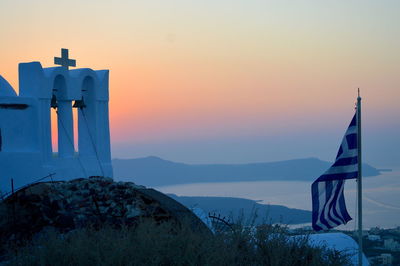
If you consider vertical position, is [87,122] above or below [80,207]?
above

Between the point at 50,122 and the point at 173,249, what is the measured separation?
7640 millimetres

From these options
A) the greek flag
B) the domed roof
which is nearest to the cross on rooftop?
Result: the domed roof

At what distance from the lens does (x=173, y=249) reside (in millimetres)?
7500

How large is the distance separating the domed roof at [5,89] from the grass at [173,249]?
7014 millimetres

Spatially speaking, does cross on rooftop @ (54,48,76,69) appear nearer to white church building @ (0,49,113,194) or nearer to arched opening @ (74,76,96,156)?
white church building @ (0,49,113,194)

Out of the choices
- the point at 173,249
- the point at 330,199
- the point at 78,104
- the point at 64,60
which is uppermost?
the point at 64,60

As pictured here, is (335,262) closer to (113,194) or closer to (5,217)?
(113,194)

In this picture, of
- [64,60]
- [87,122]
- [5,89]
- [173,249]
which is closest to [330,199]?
[173,249]

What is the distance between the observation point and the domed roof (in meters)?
14.5

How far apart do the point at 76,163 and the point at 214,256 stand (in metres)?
8.40

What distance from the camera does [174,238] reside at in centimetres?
777

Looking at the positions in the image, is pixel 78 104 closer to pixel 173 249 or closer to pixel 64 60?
pixel 64 60

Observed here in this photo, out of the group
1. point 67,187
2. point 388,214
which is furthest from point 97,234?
point 388,214

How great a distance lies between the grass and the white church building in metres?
5.67
